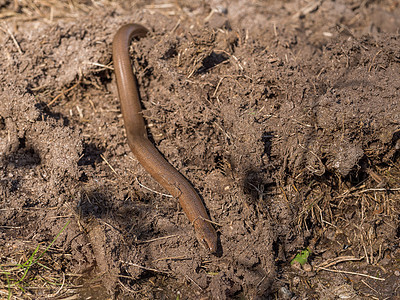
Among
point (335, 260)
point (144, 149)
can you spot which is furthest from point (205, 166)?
point (335, 260)

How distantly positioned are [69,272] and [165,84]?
223 centimetres

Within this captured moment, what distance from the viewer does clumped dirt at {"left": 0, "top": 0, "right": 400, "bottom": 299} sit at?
3465 millimetres

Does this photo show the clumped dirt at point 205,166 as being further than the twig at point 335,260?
No

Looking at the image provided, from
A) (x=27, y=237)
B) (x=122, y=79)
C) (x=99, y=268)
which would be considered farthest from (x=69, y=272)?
(x=122, y=79)

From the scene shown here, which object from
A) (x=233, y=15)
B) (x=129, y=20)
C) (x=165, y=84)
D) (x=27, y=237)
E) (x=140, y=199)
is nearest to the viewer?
(x=27, y=237)

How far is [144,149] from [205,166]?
2.25ft

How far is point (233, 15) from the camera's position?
17.9 ft

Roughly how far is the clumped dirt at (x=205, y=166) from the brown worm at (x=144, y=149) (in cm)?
11

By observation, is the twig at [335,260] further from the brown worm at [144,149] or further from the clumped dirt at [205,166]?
the brown worm at [144,149]

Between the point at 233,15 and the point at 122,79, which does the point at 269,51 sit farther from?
the point at 122,79

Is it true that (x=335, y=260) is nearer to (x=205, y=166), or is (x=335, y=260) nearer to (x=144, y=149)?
(x=205, y=166)

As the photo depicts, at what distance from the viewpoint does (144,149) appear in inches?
163

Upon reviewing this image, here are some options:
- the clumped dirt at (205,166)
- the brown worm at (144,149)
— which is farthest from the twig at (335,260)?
the brown worm at (144,149)

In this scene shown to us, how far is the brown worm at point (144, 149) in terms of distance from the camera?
367 centimetres
